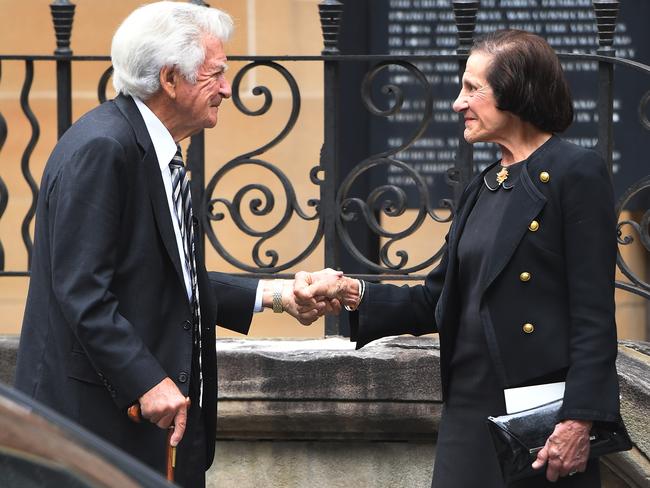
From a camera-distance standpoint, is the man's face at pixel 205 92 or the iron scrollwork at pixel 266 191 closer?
the man's face at pixel 205 92

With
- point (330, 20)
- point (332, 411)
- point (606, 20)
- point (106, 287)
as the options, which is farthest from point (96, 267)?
point (606, 20)

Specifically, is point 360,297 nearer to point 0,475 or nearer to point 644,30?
point 0,475

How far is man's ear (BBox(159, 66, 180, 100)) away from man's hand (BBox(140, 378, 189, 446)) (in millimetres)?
700

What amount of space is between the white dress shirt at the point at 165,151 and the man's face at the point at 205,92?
7 cm

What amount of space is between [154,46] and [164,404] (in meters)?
0.85

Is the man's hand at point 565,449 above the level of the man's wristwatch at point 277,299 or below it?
below

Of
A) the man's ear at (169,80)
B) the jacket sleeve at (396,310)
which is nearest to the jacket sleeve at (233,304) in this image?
the jacket sleeve at (396,310)

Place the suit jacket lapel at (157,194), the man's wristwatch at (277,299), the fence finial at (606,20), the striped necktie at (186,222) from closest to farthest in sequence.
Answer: the suit jacket lapel at (157,194)
the striped necktie at (186,222)
the man's wristwatch at (277,299)
the fence finial at (606,20)

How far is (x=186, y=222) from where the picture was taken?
12.1ft

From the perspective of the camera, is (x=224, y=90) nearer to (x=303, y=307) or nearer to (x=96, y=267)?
(x=96, y=267)

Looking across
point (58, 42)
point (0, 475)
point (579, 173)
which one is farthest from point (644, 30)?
point (0, 475)

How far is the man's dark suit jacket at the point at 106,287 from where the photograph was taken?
3.39 meters

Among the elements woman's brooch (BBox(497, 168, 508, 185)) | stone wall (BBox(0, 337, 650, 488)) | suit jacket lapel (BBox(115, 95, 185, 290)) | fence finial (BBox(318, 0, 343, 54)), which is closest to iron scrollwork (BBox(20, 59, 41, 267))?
stone wall (BBox(0, 337, 650, 488))

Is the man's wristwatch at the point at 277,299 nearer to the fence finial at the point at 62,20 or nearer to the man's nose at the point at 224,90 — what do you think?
the man's nose at the point at 224,90
